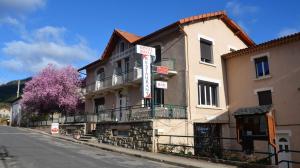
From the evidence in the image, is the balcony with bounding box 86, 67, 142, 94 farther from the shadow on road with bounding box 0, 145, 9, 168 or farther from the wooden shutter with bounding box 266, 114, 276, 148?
the wooden shutter with bounding box 266, 114, 276, 148

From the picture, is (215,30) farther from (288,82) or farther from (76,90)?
(76,90)

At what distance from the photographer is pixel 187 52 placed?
66.4 feet

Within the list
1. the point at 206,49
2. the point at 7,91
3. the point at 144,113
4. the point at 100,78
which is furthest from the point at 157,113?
the point at 7,91

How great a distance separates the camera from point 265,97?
66.3ft

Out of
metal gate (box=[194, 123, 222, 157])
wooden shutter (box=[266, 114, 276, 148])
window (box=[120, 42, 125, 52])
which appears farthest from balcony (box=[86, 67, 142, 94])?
wooden shutter (box=[266, 114, 276, 148])

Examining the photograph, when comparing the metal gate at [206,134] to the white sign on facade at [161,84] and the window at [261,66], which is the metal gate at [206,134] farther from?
the window at [261,66]

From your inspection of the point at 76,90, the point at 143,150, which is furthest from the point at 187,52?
the point at 76,90

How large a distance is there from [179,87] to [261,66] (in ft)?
18.5

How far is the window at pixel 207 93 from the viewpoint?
68.4 ft

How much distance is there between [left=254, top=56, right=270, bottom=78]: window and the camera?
66.8 feet

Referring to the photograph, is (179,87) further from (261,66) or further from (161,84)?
(261,66)

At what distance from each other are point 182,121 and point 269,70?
259 inches

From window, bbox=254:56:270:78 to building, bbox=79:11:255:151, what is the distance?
2.60m

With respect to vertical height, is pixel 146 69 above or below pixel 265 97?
above
